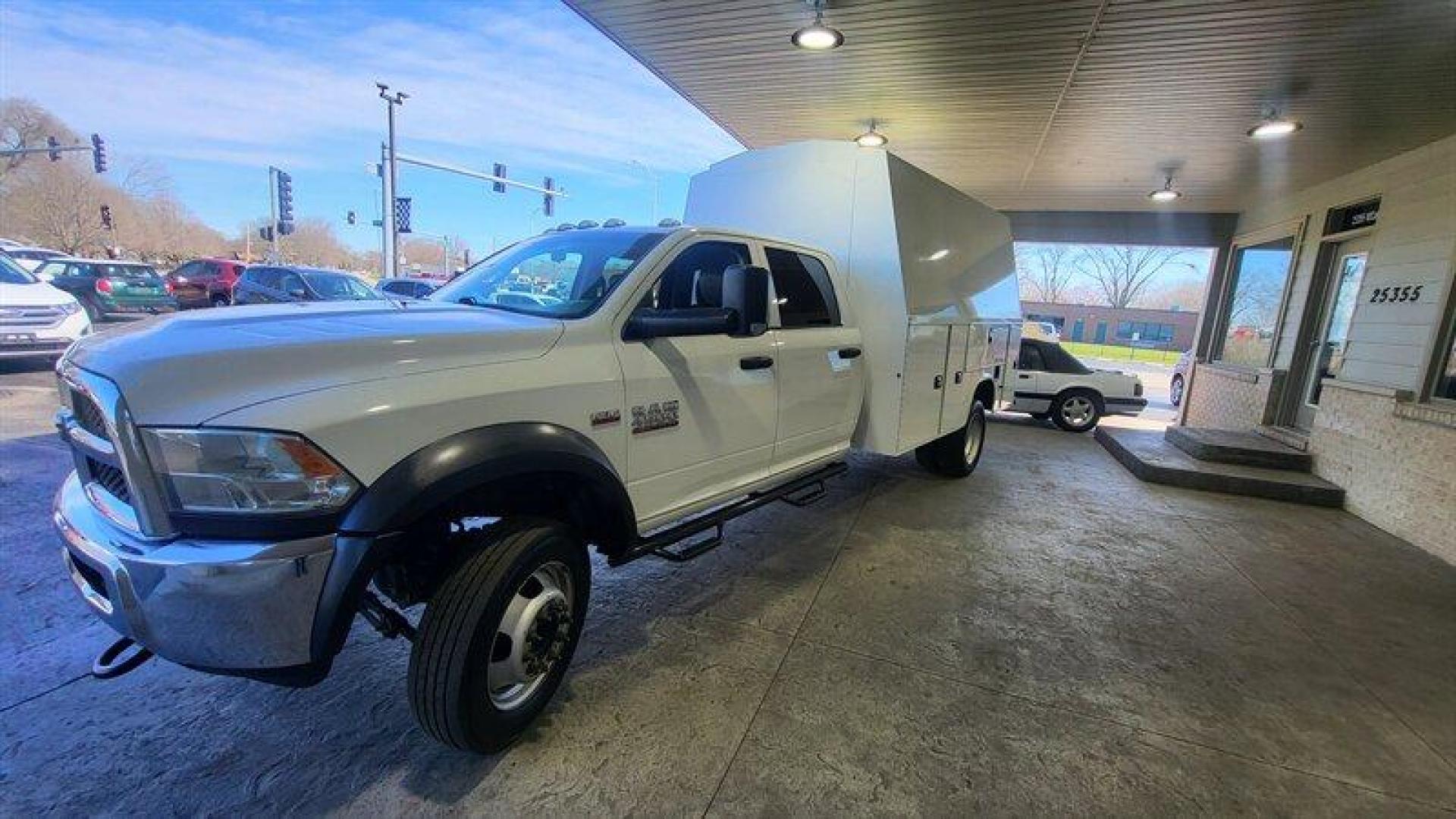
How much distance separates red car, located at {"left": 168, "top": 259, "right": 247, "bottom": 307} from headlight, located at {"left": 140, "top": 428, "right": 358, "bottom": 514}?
62.8ft

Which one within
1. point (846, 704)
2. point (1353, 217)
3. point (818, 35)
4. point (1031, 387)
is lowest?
point (846, 704)


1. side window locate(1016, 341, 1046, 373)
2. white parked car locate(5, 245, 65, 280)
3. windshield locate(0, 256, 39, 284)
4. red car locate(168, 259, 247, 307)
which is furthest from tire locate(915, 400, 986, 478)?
red car locate(168, 259, 247, 307)

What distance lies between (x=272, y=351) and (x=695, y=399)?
66.7 inches

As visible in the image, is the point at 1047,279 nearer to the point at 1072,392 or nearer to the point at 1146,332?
the point at 1146,332

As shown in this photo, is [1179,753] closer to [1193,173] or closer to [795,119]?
[795,119]

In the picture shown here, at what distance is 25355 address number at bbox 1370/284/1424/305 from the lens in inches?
239

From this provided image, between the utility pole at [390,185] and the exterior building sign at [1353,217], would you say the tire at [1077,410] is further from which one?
the utility pole at [390,185]

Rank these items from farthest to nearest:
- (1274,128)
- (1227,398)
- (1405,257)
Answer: (1227,398) < (1405,257) < (1274,128)

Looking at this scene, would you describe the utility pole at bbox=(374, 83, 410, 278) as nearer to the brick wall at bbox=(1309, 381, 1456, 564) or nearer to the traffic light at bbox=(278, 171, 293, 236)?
the traffic light at bbox=(278, 171, 293, 236)

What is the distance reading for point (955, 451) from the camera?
6527 millimetres

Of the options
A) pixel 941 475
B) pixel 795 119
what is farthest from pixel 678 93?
pixel 941 475

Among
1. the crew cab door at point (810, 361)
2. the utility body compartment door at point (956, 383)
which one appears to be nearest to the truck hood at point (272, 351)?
the crew cab door at point (810, 361)

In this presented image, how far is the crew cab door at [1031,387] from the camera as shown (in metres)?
10.5

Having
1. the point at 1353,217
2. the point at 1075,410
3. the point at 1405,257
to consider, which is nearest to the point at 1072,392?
the point at 1075,410
